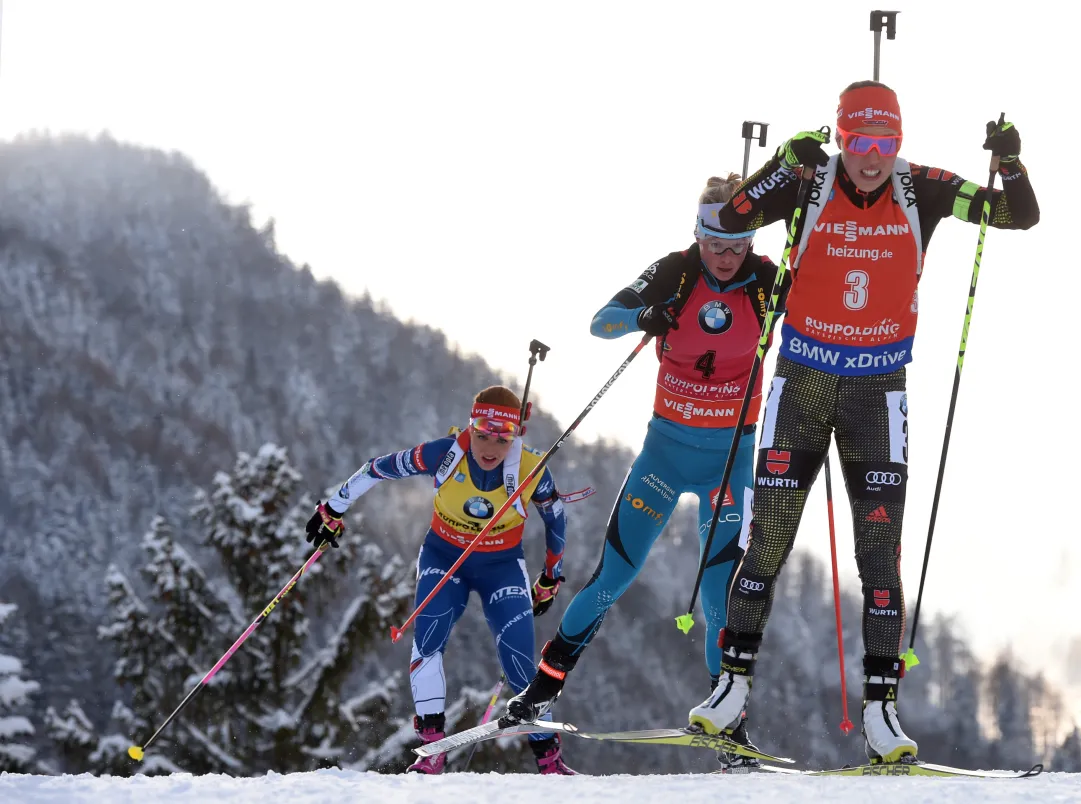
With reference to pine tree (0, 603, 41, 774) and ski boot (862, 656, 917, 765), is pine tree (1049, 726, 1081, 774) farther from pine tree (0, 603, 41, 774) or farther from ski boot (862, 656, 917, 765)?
ski boot (862, 656, 917, 765)

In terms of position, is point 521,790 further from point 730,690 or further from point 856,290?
point 856,290

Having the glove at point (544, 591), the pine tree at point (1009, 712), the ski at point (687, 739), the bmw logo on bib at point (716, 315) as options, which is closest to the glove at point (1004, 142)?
the bmw logo on bib at point (716, 315)

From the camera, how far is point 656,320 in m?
6.07

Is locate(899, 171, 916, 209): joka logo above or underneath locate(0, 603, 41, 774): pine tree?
above

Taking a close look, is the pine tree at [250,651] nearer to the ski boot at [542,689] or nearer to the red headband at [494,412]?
the red headband at [494,412]

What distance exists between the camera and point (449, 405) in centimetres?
10275

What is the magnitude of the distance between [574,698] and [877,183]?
67.5 metres

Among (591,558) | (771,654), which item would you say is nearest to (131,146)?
(591,558)

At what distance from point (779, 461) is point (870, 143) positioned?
1345 mm

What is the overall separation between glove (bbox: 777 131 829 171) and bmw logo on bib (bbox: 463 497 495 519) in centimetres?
320

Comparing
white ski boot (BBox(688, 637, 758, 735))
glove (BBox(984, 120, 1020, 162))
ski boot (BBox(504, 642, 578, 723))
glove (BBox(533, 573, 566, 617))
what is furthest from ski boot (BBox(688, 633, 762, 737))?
glove (BBox(533, 573, 566, 617))

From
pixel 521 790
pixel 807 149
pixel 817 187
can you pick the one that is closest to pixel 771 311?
pixel 817 187

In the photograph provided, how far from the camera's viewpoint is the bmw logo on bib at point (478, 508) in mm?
7422

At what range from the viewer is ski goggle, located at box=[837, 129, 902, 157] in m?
4.88
